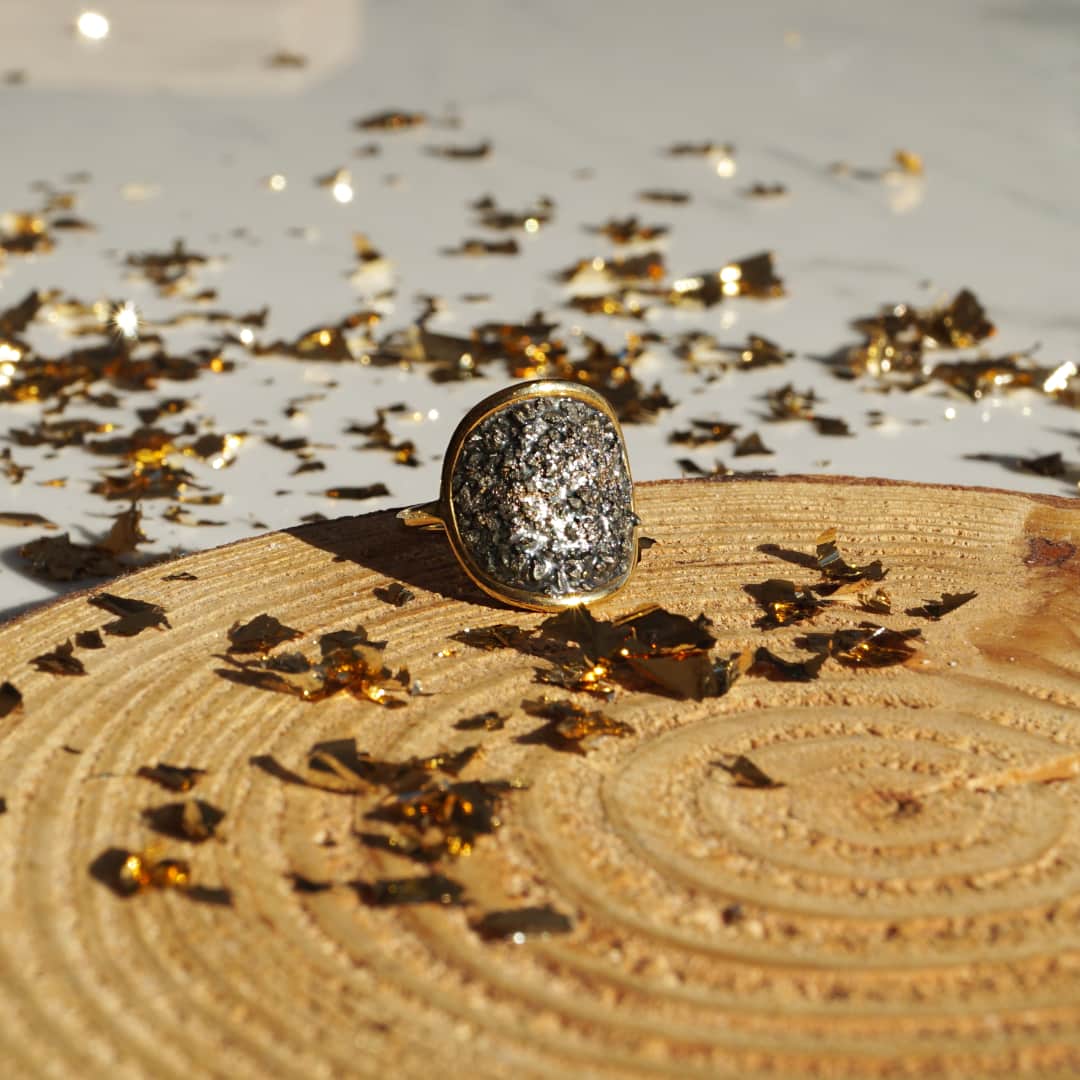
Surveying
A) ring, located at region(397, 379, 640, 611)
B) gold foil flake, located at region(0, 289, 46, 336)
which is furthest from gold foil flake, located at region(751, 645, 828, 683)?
gold foil flake, located at region(0, 289, 46, 336)

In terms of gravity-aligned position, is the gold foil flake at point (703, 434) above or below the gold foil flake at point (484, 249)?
below

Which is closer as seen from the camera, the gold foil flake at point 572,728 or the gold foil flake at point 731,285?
the gold foil flake at point 572,728

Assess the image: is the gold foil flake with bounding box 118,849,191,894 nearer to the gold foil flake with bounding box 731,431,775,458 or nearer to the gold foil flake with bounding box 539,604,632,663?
the gold foil flake with bounding box 539,604,632,663

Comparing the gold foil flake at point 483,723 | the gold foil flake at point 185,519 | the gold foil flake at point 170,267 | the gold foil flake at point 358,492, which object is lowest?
the gold foil flake at point 185,519

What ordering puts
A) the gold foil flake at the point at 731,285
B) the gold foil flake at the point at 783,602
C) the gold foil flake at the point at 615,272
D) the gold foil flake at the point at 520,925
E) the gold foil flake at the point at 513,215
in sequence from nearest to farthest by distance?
the gold foil flake at the point at 520,925
the gold foil flake at the point at 783,602
the gold foil flake at the point at 731,285
the gold foil flake at the point at 615,272
the gold foil flake at the point at 513,215

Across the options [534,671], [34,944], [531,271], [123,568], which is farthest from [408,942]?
[531,271]

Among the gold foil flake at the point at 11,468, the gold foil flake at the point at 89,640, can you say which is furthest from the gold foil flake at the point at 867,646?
the gold foil flake at the point at 11,468

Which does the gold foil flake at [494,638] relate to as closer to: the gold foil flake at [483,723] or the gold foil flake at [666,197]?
the gold foil flake at [483,723]
